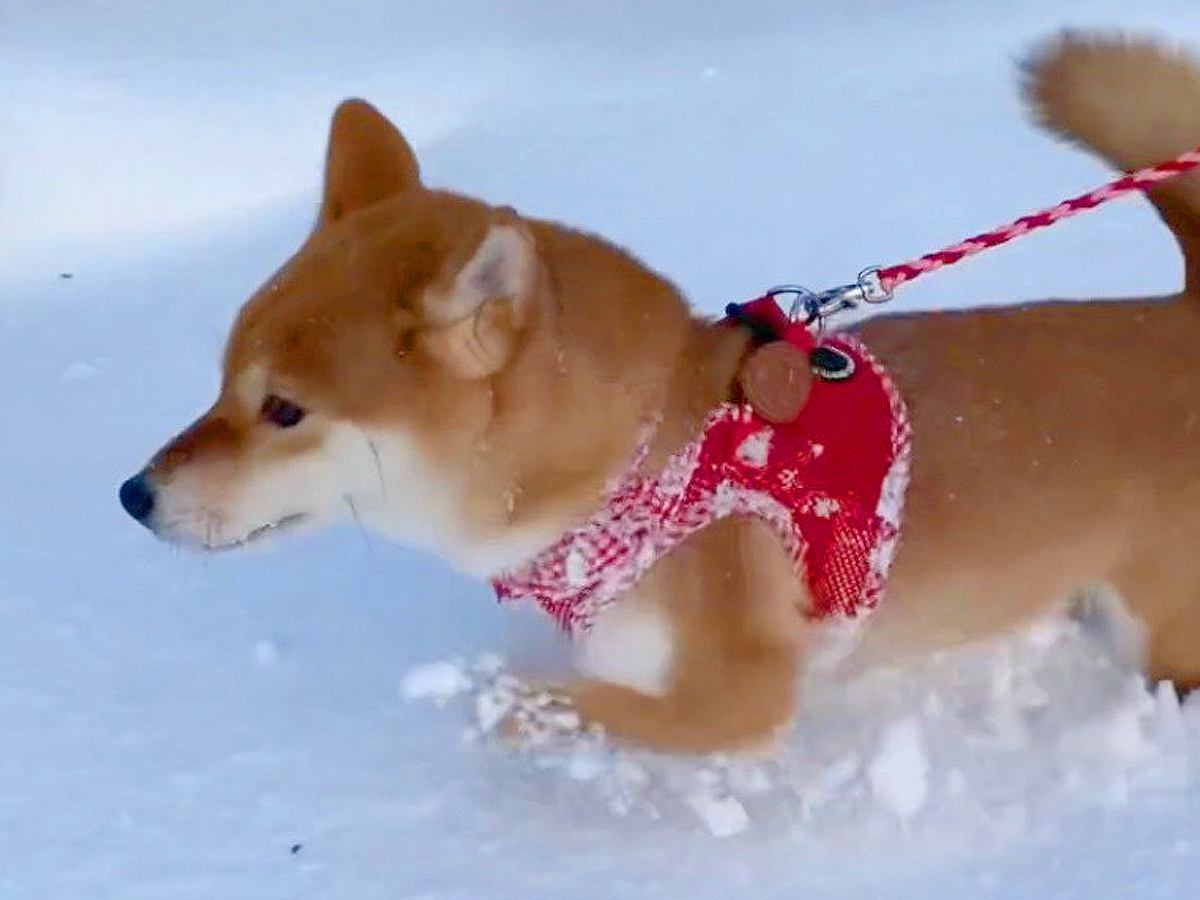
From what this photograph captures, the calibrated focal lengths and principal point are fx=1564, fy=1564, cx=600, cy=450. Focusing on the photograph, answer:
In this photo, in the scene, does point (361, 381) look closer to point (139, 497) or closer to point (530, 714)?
point (139, 497)

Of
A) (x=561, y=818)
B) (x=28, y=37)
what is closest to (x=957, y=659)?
(x=561, y=818)

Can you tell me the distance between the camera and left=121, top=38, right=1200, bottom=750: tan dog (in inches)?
59.0

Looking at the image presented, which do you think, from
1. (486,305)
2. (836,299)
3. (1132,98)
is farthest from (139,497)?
(1132,98)

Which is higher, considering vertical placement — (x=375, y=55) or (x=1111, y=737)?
(x=375, y=55)

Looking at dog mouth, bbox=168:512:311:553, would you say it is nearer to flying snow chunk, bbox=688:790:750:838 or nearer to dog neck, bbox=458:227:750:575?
dog neck, bbox=458:227:750:575

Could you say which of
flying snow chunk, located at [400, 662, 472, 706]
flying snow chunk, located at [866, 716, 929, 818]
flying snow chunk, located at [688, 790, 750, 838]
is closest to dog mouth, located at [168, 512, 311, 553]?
flying snow chunk, located at [400, 662, 472, 706]

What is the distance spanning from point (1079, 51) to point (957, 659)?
2.42 feet

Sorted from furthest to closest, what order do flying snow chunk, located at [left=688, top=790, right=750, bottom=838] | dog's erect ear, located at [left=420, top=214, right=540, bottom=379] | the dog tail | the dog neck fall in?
the dog tail
flying snow chunk, located at [left=688, top=790, right=750, bottom=838]
the dog neck
dog's erect ear, located at [left=420, top=214, right=540, bottom=379]

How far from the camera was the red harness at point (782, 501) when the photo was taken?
159 centimetres

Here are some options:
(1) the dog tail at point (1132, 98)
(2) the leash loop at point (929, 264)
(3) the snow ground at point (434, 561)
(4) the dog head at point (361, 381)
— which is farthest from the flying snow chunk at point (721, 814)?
(1) the dog tail at point (1132, 98)

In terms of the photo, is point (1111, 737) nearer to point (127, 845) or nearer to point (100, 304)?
point (127, 845)

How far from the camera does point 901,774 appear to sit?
1.70 m

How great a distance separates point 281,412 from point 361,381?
84 mm

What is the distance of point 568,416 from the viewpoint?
156cm
